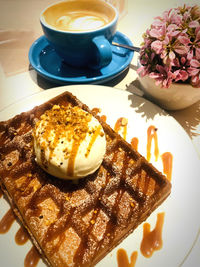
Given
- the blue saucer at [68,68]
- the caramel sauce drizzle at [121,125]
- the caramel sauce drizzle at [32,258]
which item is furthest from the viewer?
the blue saucer at [68,68]

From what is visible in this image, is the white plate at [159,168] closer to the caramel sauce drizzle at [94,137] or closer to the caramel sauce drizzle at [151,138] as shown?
the caramel sauce drizzle at [151,138]

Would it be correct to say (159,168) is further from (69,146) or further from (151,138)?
(69,146)

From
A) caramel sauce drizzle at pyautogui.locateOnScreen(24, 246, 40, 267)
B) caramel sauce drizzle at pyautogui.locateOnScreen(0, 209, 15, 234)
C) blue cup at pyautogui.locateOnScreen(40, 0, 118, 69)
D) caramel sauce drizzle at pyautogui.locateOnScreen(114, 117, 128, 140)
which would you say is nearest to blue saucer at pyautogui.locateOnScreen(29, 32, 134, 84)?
blue cup at pyautogui.locateOnScreen(40, 0, 118, 69)

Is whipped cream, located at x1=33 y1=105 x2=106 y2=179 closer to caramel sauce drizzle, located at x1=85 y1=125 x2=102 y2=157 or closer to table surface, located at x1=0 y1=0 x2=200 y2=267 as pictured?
caramel sauce drizzle, located at x1=85 y1=125 x2=102 y2=157

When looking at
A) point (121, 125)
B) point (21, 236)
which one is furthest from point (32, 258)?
point (121, 125)

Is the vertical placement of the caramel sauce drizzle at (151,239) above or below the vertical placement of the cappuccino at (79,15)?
below

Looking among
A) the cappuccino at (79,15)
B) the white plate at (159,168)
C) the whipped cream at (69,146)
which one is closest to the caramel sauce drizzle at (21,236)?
the white plate at (159,168)
